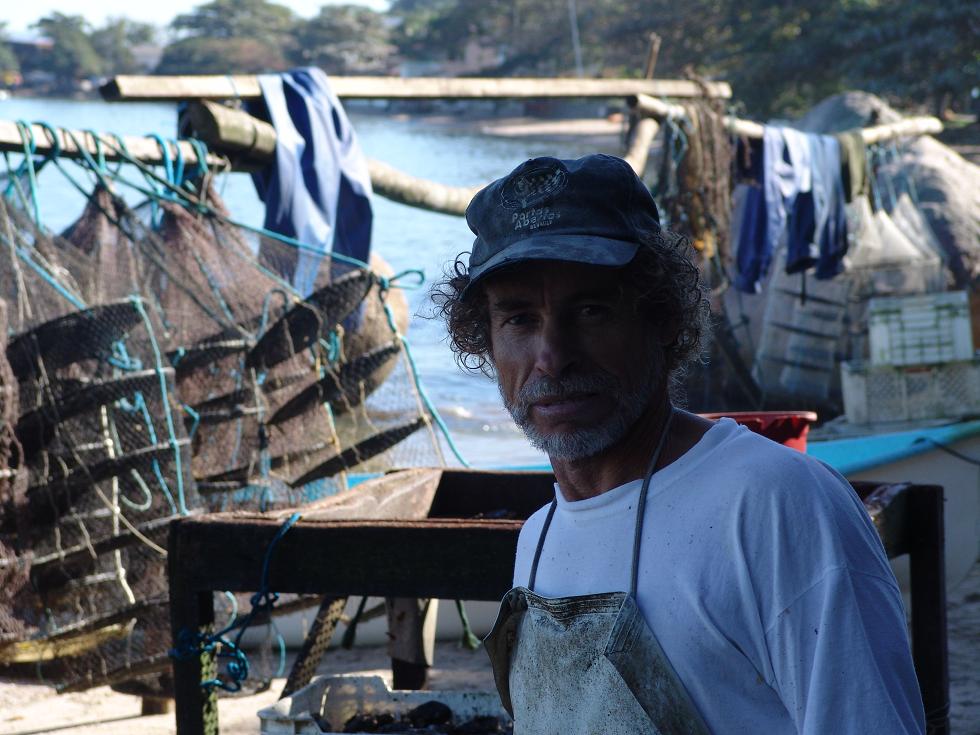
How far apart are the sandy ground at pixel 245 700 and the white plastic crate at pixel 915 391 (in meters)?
3.46

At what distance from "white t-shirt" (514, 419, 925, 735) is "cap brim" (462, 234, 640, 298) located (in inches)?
10.4

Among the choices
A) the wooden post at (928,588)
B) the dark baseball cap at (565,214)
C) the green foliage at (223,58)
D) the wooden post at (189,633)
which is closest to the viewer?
the dark baseball cap at (565,214)

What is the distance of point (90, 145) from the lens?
518cm

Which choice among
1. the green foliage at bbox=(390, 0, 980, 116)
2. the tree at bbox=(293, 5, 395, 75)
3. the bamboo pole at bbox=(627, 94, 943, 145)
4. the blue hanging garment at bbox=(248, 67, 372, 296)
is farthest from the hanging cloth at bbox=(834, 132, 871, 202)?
the tree at bbox=(293, 5, 395, 75)

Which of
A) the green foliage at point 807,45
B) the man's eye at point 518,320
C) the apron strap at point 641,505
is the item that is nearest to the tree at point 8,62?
the green foliage at point 807,45

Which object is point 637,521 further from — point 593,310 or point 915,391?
point 915,391

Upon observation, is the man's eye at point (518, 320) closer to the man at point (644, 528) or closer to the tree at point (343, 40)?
the man at point (644, 528)

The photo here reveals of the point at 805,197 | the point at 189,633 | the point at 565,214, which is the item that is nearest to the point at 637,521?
the point at 565,214

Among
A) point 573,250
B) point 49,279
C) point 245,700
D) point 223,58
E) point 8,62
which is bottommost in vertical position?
point 245,700

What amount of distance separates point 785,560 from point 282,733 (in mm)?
2233

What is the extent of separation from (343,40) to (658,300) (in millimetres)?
84001

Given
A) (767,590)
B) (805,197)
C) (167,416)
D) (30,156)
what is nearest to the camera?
(767,590)

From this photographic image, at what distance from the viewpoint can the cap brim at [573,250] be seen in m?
1.67

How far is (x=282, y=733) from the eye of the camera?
3.37m
